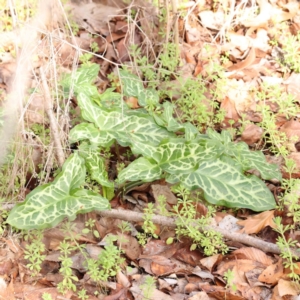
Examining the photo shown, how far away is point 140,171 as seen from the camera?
2.11m

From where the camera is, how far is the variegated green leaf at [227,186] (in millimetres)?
2123

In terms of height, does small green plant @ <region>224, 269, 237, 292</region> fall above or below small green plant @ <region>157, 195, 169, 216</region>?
below

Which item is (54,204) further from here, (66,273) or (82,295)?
(82,295)

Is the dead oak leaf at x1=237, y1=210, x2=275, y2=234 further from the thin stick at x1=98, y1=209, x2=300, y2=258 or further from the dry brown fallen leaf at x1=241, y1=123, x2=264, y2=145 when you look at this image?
the dry brown fallen leaf at x1=241, y1=123, x2=264, y2=145

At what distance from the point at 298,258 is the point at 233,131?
2.65ft

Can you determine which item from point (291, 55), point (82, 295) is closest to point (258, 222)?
point (82, 295)

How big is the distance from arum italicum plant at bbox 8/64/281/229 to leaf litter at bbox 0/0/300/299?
125mm

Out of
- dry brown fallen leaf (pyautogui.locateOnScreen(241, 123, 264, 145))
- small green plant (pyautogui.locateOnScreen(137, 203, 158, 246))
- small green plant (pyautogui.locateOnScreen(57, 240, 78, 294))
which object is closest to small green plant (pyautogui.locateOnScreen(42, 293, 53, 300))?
small green plant (pyautogui.locateOnScreen(57, 240, 78, 294))

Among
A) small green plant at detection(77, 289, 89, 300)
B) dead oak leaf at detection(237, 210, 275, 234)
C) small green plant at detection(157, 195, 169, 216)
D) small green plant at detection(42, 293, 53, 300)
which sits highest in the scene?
small green plant at detection(157, 195, 169, 216)

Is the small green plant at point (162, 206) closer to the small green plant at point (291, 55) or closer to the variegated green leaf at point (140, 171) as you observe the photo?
the variegated green leaf at point (140, 171)

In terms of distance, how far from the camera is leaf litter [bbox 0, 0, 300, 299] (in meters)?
1.97

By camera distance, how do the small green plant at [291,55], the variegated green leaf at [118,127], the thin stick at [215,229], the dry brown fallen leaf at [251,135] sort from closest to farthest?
the thin stick at [215,229] < the variegated green leaf at [118,127] < the dry brown fallen leaf at [251,135] < the small green plant at [291,55]

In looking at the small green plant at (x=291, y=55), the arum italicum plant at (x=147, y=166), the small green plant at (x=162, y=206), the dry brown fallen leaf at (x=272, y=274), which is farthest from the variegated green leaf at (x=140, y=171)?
the small green plant at (x=291, y=55)

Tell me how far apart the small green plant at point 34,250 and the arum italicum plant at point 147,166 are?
9cm
